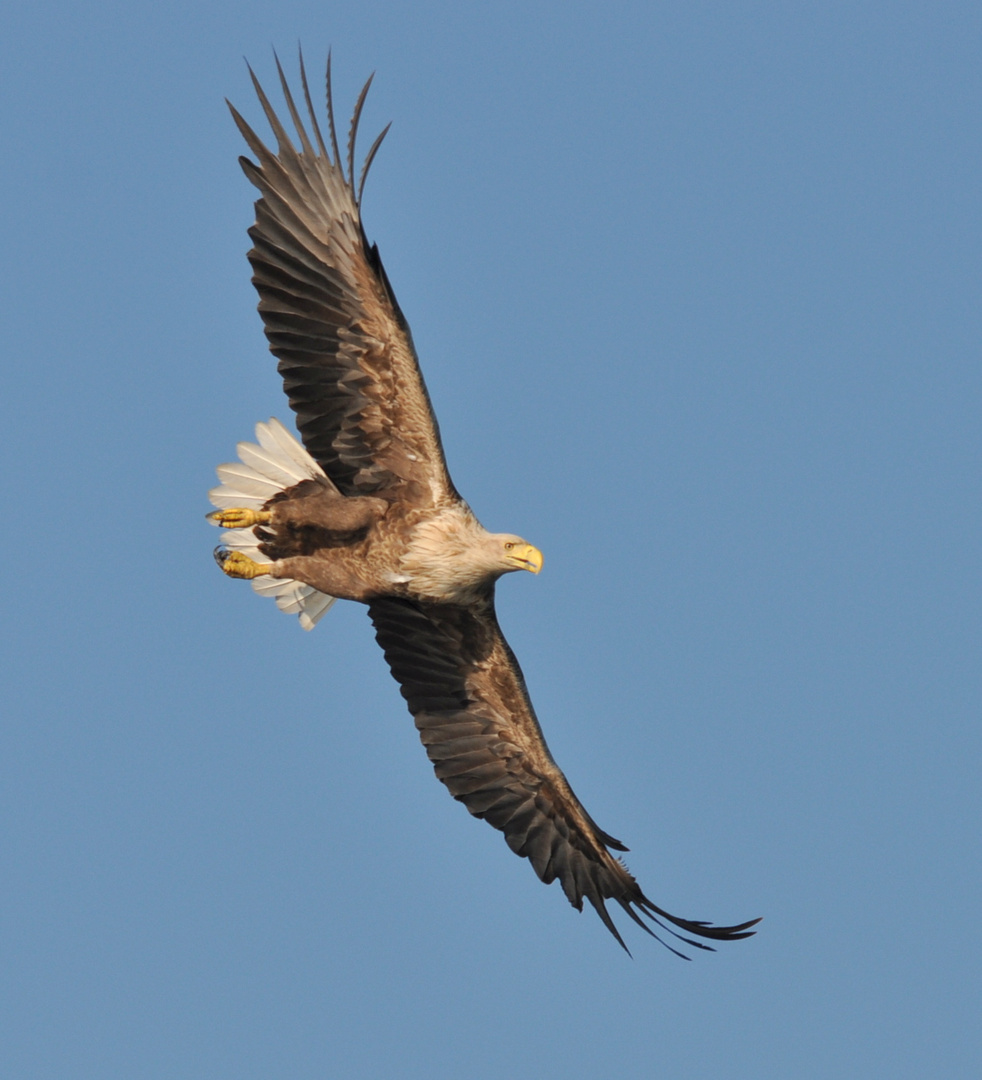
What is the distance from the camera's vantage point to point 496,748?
10.7 meters

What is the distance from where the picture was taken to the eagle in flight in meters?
9.41

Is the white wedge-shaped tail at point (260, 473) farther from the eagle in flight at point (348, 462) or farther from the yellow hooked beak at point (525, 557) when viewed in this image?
the yellow hooked beak at point (525, 557)

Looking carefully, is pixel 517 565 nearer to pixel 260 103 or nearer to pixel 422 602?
pixel 422 602

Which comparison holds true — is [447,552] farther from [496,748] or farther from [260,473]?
[496,748]

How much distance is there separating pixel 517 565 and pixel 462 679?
1.37 metres

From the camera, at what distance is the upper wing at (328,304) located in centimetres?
938

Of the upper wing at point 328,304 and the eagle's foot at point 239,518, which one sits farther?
the eagle's foot at point 239,518

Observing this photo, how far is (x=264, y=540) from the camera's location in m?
9.95

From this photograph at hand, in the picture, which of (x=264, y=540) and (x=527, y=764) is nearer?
(x=264, y=540)

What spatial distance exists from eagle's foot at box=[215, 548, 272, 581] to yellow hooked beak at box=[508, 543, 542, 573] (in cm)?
152

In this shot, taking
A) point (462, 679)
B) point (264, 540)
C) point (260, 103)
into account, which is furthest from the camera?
point (462, 679)

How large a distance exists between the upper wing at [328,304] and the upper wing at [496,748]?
1249 millimetres

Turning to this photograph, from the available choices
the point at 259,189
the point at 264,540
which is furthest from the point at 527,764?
the point at 259,189

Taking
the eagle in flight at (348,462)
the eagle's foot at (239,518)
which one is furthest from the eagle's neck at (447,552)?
the eagle's foot at (239,518)
